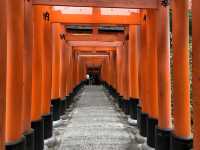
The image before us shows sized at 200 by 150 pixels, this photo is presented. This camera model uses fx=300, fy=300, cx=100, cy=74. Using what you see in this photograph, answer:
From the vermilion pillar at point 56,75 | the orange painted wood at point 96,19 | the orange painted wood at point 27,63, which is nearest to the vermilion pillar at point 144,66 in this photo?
the orange painted wood at point 96,19

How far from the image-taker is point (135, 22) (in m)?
8.32

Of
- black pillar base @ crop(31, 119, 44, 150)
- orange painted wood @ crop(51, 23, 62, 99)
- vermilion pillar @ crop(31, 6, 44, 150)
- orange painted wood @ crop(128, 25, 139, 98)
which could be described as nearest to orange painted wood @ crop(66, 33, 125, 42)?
orange painted wood @ crop(51, 23, 62, 99)

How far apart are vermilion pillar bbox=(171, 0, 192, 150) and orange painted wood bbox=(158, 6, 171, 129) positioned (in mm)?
700

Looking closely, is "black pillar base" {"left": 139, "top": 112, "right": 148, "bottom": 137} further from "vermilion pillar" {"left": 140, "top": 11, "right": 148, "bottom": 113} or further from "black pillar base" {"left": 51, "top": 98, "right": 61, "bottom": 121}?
"black pillar base" {"left": 51, "top": 98, "right": 61, "bottom": 121}

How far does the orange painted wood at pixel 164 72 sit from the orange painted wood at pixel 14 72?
263cm

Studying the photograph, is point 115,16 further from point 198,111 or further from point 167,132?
point 198,111

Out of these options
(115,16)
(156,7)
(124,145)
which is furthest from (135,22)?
(124,145)

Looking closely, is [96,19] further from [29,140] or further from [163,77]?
[29,140]

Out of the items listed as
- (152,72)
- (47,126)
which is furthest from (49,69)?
(152,72)

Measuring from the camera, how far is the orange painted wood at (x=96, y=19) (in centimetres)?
825

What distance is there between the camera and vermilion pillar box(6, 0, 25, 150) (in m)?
4.22

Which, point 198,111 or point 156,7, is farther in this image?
point 156,7

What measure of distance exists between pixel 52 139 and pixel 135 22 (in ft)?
12.6

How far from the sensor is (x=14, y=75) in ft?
14.3
